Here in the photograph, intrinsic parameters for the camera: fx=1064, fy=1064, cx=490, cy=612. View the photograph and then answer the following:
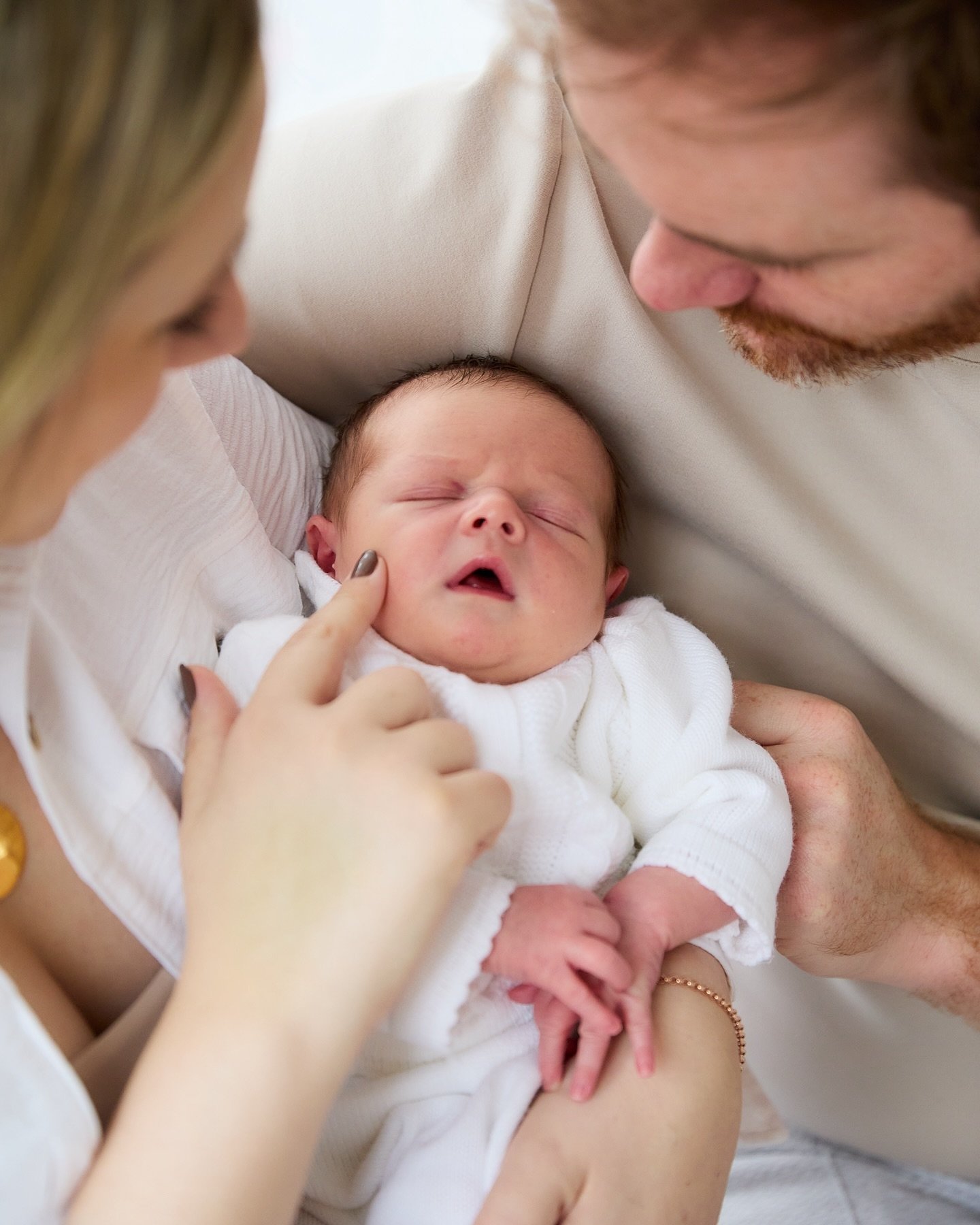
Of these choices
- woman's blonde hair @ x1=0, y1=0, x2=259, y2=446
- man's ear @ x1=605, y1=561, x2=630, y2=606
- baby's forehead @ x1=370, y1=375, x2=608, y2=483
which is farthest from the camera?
man's ear @ x1=605, y1=561, x2=630, y2=606

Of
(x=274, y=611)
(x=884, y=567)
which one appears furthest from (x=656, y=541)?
(x=274, y=611)

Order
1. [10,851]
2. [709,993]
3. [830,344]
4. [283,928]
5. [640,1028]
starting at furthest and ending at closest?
[830,344] → [709,993] → [640,1028] → [10,851] → [283,928]

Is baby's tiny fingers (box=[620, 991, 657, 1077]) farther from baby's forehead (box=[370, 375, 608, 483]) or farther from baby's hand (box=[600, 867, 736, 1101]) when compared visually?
baby's forehead (box=[370, 375, 608, 483])

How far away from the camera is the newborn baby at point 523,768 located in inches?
44.6

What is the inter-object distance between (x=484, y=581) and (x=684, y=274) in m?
0.47

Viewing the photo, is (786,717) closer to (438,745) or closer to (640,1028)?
(640,1028)

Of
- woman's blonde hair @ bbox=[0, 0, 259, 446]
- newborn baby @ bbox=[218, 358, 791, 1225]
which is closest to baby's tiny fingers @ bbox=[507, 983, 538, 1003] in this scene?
newborn baby @ bbox=[218, 358, 791, 1225]

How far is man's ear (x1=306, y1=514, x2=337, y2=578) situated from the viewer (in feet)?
5.30

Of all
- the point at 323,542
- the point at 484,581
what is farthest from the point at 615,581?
the point at 323,542

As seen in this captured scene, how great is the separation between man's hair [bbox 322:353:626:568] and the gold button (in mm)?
706

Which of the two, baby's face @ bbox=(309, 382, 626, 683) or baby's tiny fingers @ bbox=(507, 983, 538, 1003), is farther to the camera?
baby's face @ bbox=(309, 382, 626, 683)

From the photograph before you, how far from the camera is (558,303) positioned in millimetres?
1599

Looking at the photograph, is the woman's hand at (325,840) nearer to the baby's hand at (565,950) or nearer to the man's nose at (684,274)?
the baby's hand at (565,950)

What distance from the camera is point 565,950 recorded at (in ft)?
3.65
